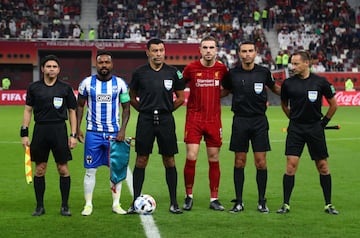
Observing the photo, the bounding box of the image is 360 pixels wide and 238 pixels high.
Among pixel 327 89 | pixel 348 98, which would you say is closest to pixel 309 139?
pixel 327 89

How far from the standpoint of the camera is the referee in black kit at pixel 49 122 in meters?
8.26

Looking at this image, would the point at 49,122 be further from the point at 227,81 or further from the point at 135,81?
the point at 227,81

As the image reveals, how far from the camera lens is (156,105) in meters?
8.54

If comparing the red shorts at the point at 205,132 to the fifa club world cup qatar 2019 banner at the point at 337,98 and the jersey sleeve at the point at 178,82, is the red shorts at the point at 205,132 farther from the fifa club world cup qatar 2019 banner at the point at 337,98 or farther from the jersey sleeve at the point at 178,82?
the fifa club world cup qatar 2019 banner at the point at 337,98

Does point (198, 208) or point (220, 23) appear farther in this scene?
point (220, 23)

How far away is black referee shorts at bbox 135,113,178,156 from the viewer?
8578 mm

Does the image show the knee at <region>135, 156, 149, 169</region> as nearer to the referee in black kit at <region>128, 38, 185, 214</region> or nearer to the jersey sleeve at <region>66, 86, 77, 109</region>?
the referee in black kit at <region>128, 38, 185, 214</region>

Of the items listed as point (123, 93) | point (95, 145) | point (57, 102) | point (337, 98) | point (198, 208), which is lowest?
point (337, 98)

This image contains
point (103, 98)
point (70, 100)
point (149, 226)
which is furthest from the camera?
point (103, 98)

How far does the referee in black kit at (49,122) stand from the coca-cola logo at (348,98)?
32041 millimetres

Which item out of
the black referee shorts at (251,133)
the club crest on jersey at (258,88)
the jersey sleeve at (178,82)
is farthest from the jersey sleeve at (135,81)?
the club crest on jersey at (258,88)

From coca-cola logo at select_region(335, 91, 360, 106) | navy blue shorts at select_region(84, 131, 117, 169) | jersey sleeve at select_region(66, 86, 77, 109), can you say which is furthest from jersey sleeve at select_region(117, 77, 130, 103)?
coca-cola logo at select_region(335, 91, 360, 106)

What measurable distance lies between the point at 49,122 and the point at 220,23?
41.2m

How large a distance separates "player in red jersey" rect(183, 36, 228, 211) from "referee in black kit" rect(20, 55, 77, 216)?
5.13ft
